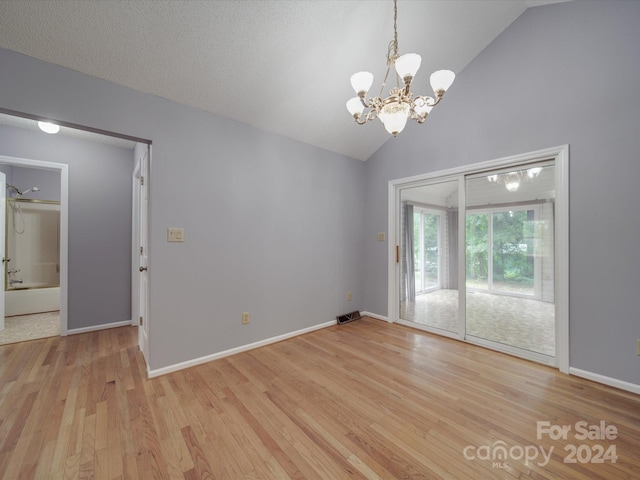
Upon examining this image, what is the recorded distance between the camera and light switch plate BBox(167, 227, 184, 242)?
226 cm

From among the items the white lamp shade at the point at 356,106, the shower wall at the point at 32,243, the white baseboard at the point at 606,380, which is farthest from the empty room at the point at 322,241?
the shower wall at the point at 32,243

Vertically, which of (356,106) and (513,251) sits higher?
(356,106)

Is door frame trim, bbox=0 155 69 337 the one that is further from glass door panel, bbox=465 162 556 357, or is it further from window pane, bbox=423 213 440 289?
glass door panel, bbox=465 162 556 357

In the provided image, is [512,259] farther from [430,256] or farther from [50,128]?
[50,128]

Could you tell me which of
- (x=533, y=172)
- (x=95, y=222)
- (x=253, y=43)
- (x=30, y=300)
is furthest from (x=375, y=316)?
(x=30, y=300)

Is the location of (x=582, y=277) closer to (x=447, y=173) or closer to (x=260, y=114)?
(x=447, y=173)

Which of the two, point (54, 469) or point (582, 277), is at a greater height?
point (582, 277)

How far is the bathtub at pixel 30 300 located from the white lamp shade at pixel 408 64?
5699mm

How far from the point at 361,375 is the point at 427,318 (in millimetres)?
1678

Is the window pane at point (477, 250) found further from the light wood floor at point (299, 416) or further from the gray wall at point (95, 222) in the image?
the gray wall at point (95, 222)

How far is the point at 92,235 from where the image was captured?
Answer: 337 centimetres

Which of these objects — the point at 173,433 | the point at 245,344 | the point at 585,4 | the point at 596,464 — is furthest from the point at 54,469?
the point at 585,4

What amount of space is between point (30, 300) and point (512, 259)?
6.73 m

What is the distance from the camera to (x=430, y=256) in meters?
3.65
